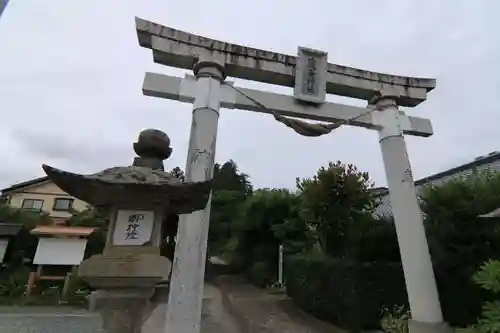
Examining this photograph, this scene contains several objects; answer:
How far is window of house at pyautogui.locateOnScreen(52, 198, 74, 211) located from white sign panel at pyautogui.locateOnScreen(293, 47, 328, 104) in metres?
23.3

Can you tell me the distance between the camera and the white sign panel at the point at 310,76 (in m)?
5.69

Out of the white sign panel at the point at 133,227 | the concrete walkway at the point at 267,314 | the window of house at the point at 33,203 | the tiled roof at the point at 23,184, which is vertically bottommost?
the concrete walkway at the point at 267,314

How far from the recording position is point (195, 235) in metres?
4.34

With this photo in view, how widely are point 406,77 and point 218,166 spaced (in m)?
21.0

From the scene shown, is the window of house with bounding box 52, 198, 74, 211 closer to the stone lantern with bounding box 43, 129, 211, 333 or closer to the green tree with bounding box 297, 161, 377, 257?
the green tree with bounding box 297, 161, 377, 257

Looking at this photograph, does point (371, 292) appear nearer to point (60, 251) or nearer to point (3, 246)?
point (60, 251)

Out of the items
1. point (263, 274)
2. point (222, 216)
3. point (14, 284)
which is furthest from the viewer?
point (222, 216)

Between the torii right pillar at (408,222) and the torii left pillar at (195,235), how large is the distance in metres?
3.18

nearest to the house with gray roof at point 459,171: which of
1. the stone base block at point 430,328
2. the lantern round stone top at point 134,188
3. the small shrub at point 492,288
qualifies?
the stone base block at point 430,328

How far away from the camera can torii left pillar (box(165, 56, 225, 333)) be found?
13.6ft

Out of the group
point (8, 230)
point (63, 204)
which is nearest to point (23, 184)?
point (63, 204)

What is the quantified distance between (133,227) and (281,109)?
3.61 m

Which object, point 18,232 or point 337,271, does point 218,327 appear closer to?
point 337,271

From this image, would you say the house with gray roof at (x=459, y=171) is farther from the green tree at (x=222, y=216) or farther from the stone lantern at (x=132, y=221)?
the stone lantern at (x=132, y=221)
